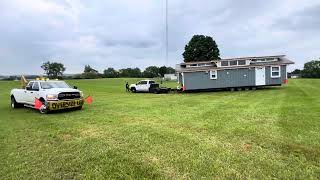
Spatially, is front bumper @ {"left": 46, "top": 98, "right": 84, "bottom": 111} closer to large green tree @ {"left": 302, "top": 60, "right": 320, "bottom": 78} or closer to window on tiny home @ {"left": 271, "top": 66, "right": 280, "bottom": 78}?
window on tiny home @ {"left": 271, "top": 66, "right": 280, "bottom": 78}

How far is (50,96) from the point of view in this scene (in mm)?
15344

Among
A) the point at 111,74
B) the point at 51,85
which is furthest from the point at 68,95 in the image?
the point at 111,74

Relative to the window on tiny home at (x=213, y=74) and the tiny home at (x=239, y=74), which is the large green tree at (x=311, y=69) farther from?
the window on tiny home at (x=213, y=74)

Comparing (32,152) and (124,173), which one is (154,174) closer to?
(124,173)

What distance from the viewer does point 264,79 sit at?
3331 cm

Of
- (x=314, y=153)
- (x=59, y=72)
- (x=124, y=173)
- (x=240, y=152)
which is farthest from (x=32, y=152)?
(x=59, y=72)

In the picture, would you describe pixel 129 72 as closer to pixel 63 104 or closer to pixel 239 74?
pixel 239 74

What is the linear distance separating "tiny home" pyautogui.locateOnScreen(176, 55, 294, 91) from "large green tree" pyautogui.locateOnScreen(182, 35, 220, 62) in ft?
147

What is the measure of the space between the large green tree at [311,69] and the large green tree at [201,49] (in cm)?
3791

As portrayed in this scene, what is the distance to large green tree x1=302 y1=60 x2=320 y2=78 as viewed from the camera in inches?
3935

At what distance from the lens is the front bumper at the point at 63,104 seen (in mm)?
15109

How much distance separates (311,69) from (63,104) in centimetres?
11138

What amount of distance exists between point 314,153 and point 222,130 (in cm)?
296

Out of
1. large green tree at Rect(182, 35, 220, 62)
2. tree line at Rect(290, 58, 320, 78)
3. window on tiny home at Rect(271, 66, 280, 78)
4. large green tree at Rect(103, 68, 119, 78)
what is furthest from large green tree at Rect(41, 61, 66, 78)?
window on tiny home at Rect(271, 66, 280, 78)
